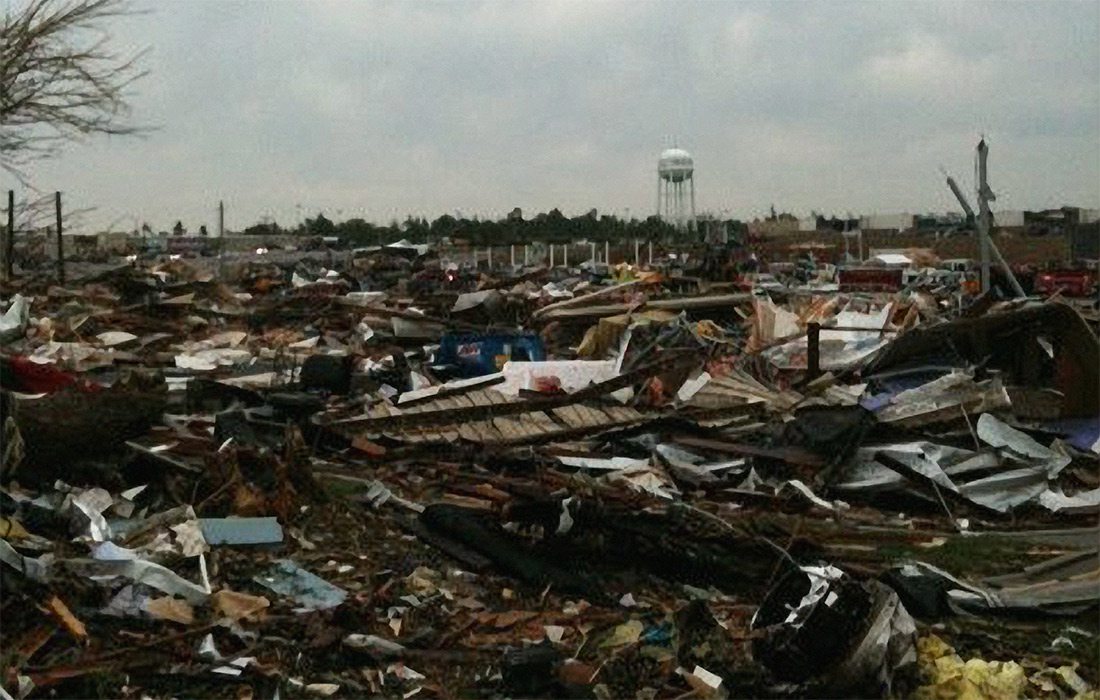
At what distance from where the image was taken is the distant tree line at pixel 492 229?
5509 cm

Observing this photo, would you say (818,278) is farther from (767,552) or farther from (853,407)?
(767,552)

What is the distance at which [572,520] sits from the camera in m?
6.23

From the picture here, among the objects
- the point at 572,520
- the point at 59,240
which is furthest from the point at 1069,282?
the point at 572,520

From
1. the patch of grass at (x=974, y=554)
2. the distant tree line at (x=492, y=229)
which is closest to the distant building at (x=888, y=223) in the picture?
the distant tree line at (x=492, y=229)

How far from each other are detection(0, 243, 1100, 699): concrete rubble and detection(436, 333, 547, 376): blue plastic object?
5 centimetres

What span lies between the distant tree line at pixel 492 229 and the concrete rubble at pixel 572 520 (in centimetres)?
4128

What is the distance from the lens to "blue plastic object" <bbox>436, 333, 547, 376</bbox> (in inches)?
530

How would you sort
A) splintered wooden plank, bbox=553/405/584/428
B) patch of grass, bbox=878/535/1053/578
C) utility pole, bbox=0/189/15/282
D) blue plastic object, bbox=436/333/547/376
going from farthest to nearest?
utility pole, bbox=0/189/15/282 < blue plastic object, bbox=436/333/547/376 < splintered wooden plank, bbox=553/405/584/428 < patch of grass, bbox=878/535/1053/578

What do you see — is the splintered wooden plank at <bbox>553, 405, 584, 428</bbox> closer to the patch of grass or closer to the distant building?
the patch of grass

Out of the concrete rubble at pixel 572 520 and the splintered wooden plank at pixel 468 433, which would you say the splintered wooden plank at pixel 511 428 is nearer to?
the concrete rubble at pixel 572 520

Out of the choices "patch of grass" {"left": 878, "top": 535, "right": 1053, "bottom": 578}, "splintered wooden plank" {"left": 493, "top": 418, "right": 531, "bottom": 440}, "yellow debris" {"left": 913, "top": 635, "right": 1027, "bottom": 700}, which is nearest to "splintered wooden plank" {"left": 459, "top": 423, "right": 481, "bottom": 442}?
"splintered wooden plank" {"left": 493, "top": 418, "right": 531, "bottom": 440}

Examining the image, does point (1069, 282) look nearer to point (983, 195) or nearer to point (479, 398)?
point (983, 195)

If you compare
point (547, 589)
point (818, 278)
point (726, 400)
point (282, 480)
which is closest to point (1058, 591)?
point (547, 589)

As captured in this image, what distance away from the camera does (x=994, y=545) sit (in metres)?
7.48
